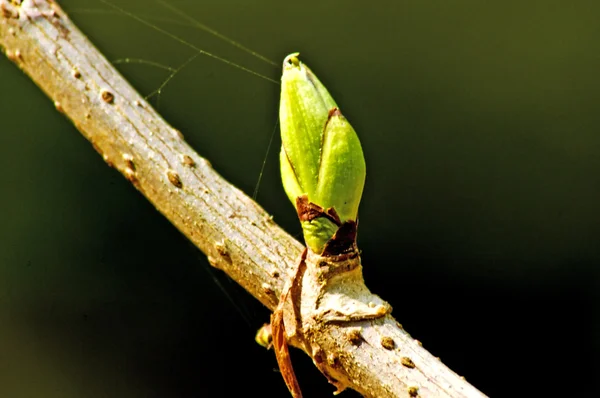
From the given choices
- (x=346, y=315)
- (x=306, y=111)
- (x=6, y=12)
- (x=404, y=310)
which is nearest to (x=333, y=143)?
(x=306, y=111)

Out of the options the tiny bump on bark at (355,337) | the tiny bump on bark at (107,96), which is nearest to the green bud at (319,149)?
the tiny bump on bark at (355,337)

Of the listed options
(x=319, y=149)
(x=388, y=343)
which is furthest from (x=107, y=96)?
(x=388, y=343)

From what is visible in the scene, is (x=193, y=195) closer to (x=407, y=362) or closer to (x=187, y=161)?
(x=187, y=161)

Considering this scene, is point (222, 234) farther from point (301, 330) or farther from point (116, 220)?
point (116, 220)

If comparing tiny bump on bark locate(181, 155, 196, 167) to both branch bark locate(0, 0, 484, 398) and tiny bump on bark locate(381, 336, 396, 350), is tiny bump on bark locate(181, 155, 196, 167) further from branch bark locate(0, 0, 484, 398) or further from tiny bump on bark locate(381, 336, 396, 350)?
tiny bump on bark locate(381, 336, 396, 350)

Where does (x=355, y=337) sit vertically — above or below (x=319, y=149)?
below

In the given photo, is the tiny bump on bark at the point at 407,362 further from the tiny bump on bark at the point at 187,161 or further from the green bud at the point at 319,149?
the tiny bump on bark at the point at 187,161

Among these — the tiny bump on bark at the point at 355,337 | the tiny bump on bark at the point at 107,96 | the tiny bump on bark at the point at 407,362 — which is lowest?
the tiny bump on bark at the point at 407,362
